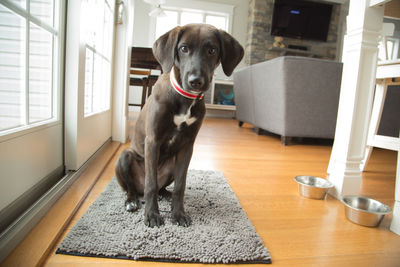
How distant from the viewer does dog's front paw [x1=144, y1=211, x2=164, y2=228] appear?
1021mm

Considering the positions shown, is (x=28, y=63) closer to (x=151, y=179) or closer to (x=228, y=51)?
(x=151, y=179)

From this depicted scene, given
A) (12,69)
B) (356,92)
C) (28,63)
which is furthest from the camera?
(356,92)

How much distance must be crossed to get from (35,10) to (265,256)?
1.30m

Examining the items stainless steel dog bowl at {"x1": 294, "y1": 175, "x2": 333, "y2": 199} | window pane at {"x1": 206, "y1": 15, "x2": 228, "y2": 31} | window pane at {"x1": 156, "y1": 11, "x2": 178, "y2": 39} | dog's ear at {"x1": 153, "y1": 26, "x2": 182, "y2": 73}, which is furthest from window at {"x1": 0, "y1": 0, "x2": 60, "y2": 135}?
window pane at {"x1": 206, "y1": 15, "x2": 228, "y2": 31}

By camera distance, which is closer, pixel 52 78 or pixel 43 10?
pixel 43 10

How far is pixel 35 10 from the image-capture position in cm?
100

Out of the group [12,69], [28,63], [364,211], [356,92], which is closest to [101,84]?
[28,63]

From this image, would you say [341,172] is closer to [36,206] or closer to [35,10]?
[36,206]

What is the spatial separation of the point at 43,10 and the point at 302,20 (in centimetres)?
726

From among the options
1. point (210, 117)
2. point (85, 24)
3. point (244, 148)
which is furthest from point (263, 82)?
point (210, 117)

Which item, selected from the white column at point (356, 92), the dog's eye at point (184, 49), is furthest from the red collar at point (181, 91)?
the white column at point (356, 92)

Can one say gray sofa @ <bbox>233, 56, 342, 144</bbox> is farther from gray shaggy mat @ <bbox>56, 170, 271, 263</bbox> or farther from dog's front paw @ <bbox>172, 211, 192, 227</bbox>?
dog's front paw @ <bbox>172, 211, 192, 227</bbox>

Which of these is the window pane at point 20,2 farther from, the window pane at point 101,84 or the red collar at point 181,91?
the window pane at point 101,84

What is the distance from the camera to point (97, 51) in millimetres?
1848
